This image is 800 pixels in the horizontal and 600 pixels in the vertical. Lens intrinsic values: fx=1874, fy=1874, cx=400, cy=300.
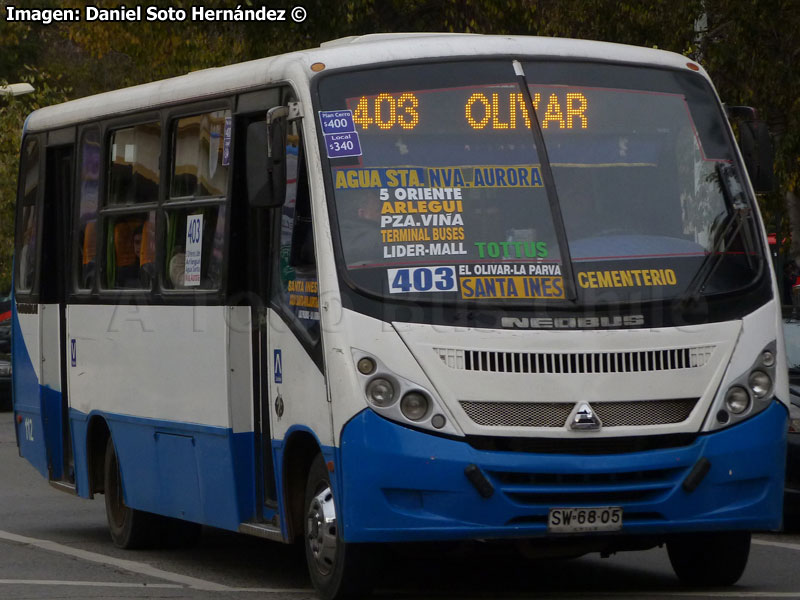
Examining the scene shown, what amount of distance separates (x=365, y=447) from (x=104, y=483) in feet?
15.1

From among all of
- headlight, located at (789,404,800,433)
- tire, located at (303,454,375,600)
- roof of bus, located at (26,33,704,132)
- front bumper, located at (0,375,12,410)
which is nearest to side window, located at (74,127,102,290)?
roof of bus, located at (26,33,704,132)

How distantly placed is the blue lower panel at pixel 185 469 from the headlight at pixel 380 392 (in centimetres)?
167

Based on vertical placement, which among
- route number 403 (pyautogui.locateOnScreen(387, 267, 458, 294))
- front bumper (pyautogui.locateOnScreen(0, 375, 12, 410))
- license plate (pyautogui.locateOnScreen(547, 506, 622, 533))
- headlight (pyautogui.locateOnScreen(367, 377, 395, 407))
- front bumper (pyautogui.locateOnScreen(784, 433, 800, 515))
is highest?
route number 403 (pyautogui.locateOnScreen(387, 267, 458, 294))

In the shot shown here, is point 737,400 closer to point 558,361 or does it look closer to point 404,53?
point 558,361

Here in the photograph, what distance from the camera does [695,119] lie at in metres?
9.58

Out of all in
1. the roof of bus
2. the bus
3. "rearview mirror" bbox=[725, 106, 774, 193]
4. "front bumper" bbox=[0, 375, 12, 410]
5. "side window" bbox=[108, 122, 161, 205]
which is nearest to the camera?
the bus

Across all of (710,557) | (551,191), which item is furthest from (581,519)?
(551,191)

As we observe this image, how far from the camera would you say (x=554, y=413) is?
8617 millimetres

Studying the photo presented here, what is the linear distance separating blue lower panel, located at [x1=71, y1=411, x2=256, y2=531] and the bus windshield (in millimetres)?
1794

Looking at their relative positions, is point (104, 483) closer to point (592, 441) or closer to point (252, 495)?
point (252, 495)

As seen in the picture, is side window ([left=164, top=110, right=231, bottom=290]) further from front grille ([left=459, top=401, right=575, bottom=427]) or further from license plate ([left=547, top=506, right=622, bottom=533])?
license plate ([left=547, top=506, right=622, bottom=533])

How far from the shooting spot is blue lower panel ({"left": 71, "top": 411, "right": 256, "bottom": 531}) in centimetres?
1007

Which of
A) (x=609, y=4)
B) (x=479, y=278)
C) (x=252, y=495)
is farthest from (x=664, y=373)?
(x=609, y=4)

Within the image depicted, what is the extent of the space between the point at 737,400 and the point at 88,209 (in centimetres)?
528
